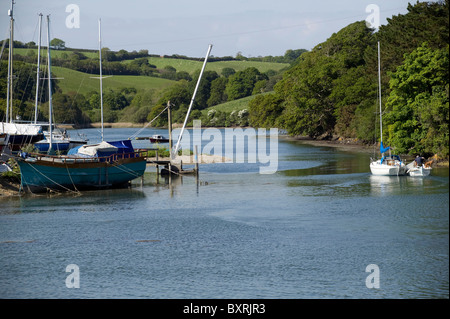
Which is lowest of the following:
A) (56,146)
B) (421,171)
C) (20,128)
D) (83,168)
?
(421,171)

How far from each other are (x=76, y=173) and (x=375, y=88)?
62447mm

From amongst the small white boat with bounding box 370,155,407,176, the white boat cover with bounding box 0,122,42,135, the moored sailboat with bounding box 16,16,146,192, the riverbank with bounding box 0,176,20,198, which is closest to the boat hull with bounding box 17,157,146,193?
the moored sailboat with bounding box 16,16,146,192

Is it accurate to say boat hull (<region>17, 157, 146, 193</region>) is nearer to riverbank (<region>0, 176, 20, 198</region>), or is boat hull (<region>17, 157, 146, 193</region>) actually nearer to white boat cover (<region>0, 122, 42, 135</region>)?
riverbank (<region>0, 176, 20, 198</region>)

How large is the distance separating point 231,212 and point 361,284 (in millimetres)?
19178

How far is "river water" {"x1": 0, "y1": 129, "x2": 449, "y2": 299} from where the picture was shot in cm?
3028

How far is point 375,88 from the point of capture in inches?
4163

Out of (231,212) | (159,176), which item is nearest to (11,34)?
(159,176)

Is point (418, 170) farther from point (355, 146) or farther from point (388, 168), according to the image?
point (355, 146)

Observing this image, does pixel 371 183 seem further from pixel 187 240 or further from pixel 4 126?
pixel 4 126

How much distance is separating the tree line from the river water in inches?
488

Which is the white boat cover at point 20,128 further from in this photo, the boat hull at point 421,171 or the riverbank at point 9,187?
the boat hull at point 421,171

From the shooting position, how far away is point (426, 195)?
49844mm

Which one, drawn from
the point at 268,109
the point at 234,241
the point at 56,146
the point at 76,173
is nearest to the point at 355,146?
the point at 268,109

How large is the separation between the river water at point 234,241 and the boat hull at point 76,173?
63.2 inches
